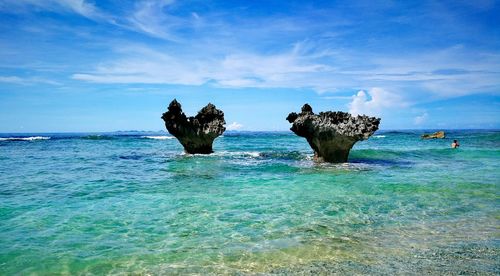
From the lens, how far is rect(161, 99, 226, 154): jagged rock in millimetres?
28250

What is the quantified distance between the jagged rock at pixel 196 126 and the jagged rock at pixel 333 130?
301 inches

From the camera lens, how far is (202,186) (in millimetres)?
14195

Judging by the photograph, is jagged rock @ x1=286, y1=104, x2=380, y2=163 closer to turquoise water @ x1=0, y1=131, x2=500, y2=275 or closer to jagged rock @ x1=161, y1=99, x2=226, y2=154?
turquoise water @ x1=0, y1=131, x2=500, y2=275

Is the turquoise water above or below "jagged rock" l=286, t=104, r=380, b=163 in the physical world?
below

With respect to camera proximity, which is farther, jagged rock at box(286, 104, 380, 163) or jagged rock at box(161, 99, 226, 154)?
jagged rock at box(161, 99, 226, 154)

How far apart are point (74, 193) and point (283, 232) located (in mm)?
7836

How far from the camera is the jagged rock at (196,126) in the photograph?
2825 cm

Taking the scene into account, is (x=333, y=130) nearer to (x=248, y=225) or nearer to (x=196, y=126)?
(x=196, y=126)

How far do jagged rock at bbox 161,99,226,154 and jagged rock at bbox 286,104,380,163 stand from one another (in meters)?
7.64

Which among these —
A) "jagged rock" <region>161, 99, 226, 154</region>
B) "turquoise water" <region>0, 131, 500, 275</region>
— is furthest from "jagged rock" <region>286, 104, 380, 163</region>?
"jagged rock" <region>161, 99, 226, 154</region>

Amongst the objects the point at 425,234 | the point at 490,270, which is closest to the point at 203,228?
the point at 425,234

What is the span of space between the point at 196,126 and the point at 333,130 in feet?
36.9

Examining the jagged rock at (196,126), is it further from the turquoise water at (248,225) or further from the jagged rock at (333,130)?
the turquoise water at (248,225)

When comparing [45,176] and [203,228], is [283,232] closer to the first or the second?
[203,228]
